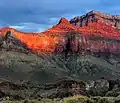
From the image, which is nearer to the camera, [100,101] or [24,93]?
[100,101]

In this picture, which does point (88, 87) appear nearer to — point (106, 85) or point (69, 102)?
point (106, 85)

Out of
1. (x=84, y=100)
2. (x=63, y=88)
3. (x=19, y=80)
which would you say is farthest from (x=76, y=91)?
(x=84, y=100)

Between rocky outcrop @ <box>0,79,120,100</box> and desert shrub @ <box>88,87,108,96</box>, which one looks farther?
rocky outcrop @ <box>0,79,120,100</box>

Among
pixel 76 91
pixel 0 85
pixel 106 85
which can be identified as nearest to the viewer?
pixel 76 91

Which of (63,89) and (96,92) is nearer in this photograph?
(96,92)

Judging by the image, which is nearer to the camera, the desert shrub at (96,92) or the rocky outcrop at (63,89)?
the desert shrub at (96,92)

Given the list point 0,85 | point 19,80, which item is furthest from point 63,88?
point 19,80

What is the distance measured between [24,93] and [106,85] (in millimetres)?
33882

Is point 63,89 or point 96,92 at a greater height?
point 63,89

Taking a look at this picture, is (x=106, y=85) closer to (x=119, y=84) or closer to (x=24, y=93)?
(x=119, y=84)

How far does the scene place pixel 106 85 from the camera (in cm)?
16675

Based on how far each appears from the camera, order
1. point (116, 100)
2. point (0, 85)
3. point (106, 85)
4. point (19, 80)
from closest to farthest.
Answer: point (116, 100) → point (0, 85) → point (106, 85) → point (19, 80)

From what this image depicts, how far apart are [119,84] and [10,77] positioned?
53.0 metres

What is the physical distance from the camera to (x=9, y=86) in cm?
15788
